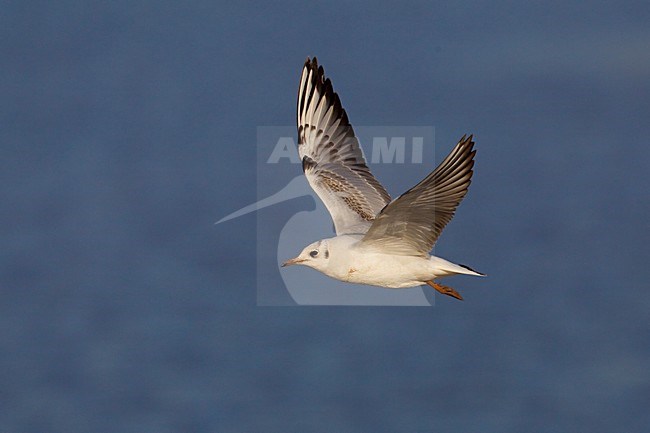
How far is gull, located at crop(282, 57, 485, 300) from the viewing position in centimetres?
900

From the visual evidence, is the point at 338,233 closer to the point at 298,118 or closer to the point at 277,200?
the point at 298,118

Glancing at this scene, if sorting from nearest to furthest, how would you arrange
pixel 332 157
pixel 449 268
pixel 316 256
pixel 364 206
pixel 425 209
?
pixel 425 209 < pixel 449 268 < pixel 316 256 < pixel 364 206 < pixel 332 157

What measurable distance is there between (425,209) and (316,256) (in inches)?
41.5

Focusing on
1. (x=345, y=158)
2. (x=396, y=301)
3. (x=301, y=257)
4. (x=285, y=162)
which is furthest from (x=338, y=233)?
(x=396, y=301)

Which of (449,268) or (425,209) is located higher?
(425,209)

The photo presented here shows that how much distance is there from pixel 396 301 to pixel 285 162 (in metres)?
5.14

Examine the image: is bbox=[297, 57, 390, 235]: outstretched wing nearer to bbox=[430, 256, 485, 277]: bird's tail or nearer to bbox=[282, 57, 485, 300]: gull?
bbox=[282, 57, 485, 300]: gull

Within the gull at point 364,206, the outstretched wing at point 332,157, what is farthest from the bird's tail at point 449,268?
the outstretched wing at point 332,157

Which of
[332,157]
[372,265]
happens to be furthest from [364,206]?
[372,265]

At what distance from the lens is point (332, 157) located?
11.4 m

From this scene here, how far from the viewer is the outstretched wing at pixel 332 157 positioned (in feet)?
35.0

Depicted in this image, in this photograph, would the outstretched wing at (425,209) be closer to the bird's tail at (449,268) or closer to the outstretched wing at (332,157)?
the bird's tail at (449,268)

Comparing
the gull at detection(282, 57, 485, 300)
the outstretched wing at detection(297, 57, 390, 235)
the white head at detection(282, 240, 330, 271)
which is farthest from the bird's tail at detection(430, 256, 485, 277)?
the outstretched wing at detection(297, 57, 390, 235)

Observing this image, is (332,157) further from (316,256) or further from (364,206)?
(316,256)
